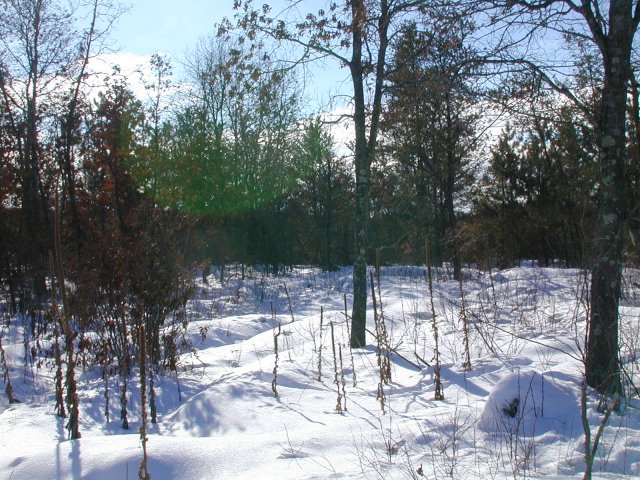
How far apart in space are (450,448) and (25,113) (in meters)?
14.5

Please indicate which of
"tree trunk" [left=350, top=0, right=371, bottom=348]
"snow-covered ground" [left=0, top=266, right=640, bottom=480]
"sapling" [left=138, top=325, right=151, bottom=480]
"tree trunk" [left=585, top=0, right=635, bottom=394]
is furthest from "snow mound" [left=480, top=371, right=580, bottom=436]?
"tree trunk" [left=350, top=0, right=371, bottom=348]

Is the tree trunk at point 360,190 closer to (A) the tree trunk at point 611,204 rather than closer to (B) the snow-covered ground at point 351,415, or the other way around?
(B) the snow-covered ground at point 351,415

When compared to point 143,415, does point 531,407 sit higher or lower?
lower

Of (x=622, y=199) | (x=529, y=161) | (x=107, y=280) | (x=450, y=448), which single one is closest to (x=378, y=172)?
(x=529, y=161)

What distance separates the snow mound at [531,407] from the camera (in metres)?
3.98

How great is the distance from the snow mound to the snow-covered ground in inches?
0.4

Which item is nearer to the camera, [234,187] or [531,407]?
[531,407]

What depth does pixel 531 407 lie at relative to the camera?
4160mm

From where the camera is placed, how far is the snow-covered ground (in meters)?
3.42

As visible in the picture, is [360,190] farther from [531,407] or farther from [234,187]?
[234,187]

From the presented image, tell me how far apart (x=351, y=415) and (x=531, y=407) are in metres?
1.50

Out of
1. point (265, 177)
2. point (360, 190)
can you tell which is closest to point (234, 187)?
point (265, 177)

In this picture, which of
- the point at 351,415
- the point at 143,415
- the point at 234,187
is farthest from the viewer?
the point at 234,187

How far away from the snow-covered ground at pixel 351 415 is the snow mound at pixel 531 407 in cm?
1
